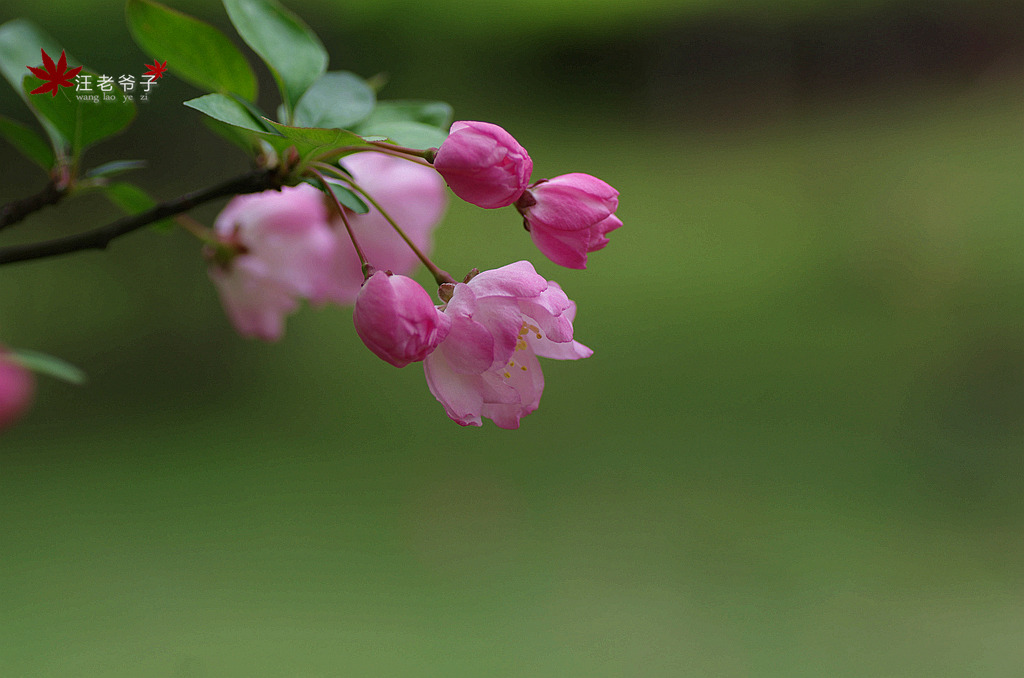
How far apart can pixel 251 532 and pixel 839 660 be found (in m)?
1.19

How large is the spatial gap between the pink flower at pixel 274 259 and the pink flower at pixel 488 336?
0.12 m

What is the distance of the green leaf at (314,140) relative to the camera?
185 mm

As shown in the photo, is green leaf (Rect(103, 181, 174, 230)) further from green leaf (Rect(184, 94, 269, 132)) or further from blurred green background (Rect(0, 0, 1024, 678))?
blurred green background (Rect(0, 0, 1024, 678))

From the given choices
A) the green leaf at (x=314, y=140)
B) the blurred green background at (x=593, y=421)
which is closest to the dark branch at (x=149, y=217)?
the green leaf at (x=314, y=140)

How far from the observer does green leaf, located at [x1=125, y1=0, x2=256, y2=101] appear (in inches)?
9.2

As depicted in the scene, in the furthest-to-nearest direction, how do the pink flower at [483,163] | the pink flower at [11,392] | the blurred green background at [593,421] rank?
the blurred green background at [593,421] < the pink flower at [11,392] < the pink flower at [483,163]

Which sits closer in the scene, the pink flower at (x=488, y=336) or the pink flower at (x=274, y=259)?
the pink flower at (x=488, y=336)

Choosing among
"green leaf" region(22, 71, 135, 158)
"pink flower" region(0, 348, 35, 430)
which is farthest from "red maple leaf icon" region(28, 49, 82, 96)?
"pink flower" region(0, 348, 35, 430)

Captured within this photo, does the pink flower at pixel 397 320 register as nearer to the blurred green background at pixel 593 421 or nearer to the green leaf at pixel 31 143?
the green leaf at pixel 31 143

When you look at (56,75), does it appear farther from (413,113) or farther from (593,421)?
(593,421)

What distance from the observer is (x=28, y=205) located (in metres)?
0.23

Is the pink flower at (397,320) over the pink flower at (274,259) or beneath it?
over

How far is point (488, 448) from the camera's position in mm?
2215

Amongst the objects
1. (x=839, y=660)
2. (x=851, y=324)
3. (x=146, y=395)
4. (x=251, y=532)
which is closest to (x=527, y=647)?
(x=839, y=660)
